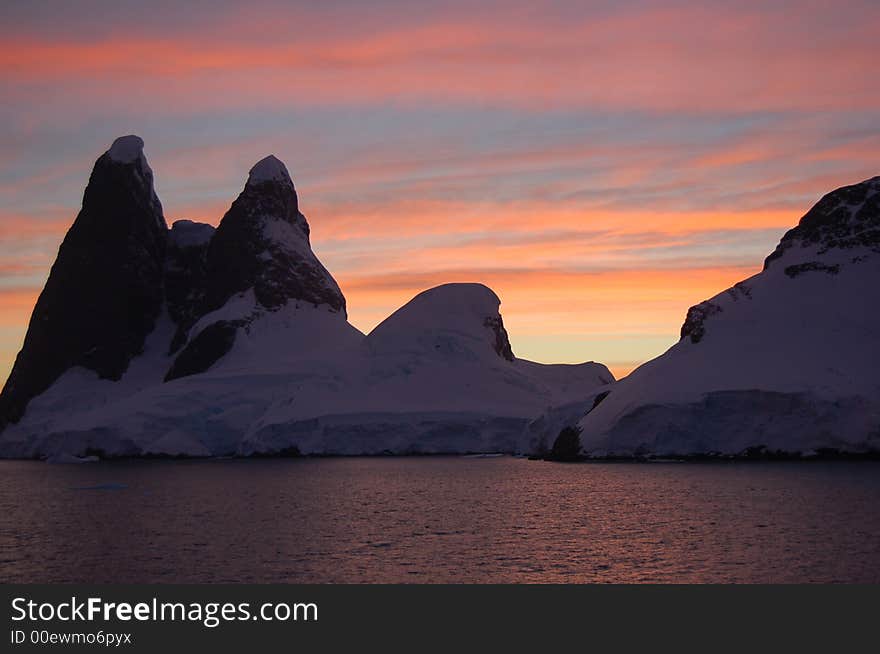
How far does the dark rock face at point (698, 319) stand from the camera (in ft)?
302

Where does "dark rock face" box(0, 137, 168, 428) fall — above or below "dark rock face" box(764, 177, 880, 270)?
above

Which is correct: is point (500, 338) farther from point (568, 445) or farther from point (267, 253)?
point (568, 445)

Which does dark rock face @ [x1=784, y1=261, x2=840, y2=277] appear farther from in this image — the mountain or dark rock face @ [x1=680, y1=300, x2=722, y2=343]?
dark rock face @ [x1=680, y1=300, x2=722, y2=343]

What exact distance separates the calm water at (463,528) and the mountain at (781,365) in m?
2.79

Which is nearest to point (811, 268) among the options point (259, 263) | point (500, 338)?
point (500, 338)

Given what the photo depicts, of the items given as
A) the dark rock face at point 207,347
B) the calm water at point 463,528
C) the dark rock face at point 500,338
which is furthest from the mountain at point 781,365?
the dark rock face at point 207,347

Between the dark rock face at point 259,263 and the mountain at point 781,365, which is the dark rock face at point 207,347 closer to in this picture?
the dark rock face at point 259,263

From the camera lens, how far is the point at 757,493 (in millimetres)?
61562

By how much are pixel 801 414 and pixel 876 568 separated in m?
46.5

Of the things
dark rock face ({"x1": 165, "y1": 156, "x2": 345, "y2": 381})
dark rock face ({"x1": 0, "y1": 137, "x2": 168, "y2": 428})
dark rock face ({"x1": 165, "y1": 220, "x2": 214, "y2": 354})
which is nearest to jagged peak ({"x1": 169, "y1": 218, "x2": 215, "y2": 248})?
dark rock face ({"x1": 165, "y1": 220, "x2": 214, "y2": 354})

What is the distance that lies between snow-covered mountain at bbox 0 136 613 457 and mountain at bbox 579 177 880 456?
19914 mm

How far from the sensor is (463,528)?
50.7 m

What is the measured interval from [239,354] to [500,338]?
29.9 meters

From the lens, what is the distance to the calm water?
3822cm
